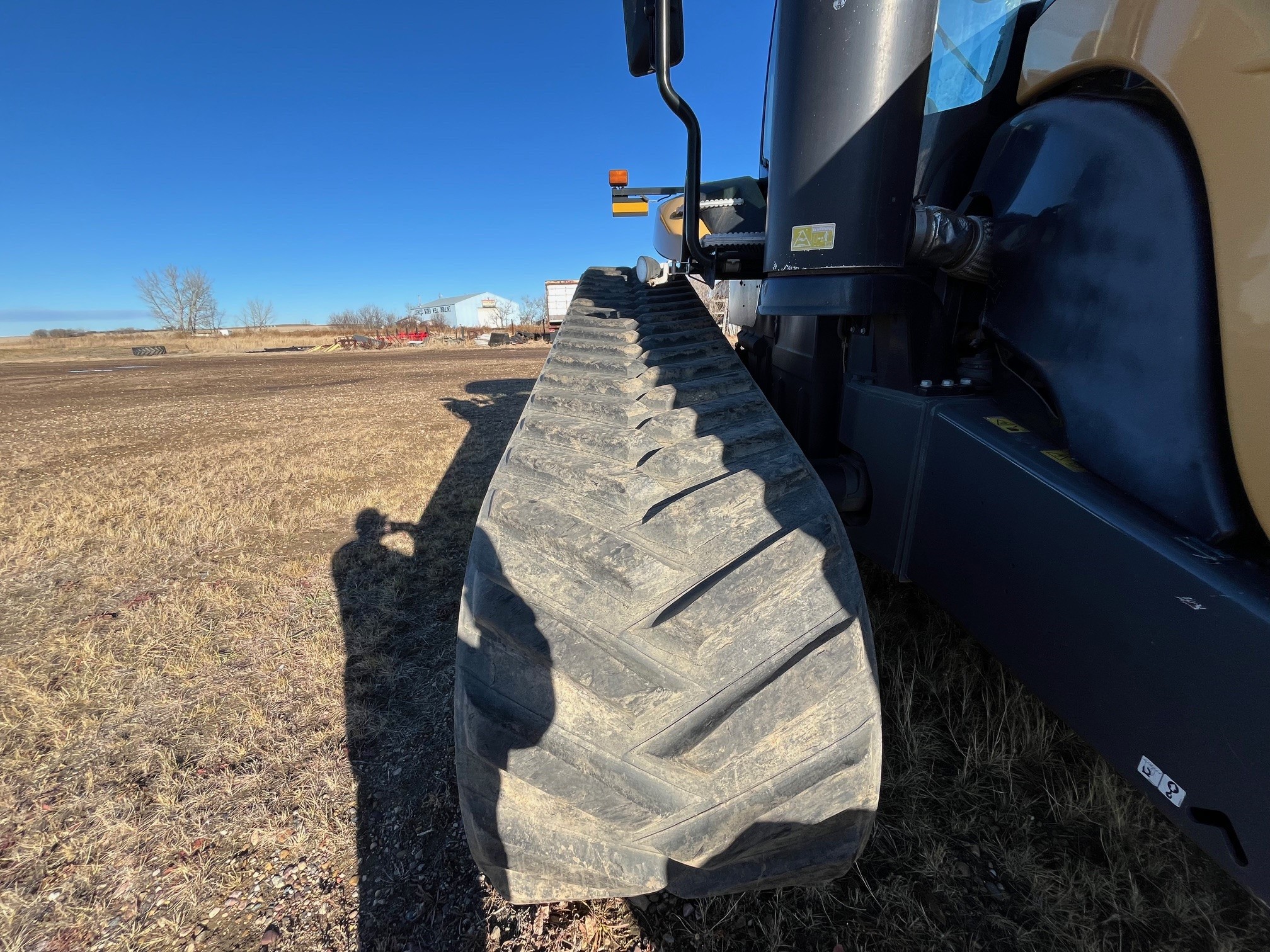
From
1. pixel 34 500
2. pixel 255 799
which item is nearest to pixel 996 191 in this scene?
pixel 255 799

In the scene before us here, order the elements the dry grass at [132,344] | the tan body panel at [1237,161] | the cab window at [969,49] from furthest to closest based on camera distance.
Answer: the dry grass at [132,344], the cab window at [969,49], the tan body panel at [1237,161]

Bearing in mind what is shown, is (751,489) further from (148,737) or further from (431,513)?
(431,513)

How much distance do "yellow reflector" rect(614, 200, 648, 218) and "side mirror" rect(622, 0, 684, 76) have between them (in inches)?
91.2

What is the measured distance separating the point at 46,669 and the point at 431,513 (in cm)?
181

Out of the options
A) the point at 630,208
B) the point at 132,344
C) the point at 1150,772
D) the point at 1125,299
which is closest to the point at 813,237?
the point at 1125,299

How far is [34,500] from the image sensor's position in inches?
160

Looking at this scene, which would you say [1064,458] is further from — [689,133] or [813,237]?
[689,133]

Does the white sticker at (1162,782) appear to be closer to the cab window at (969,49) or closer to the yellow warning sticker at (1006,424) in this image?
the yellow warning sticker at (1006,424)

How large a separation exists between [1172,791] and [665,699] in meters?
0.70

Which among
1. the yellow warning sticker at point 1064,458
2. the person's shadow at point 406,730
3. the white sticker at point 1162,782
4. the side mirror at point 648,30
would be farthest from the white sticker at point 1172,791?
the side mirror at point 648,30

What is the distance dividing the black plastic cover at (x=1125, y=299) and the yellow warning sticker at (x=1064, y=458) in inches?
0.6

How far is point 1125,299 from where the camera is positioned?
90 cm

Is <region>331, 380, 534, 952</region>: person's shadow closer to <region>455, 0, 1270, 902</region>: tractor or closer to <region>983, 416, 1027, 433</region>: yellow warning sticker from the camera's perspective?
<region>455, 0, 1270, 902</region>: tractor

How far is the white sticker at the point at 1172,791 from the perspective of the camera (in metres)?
0.77
